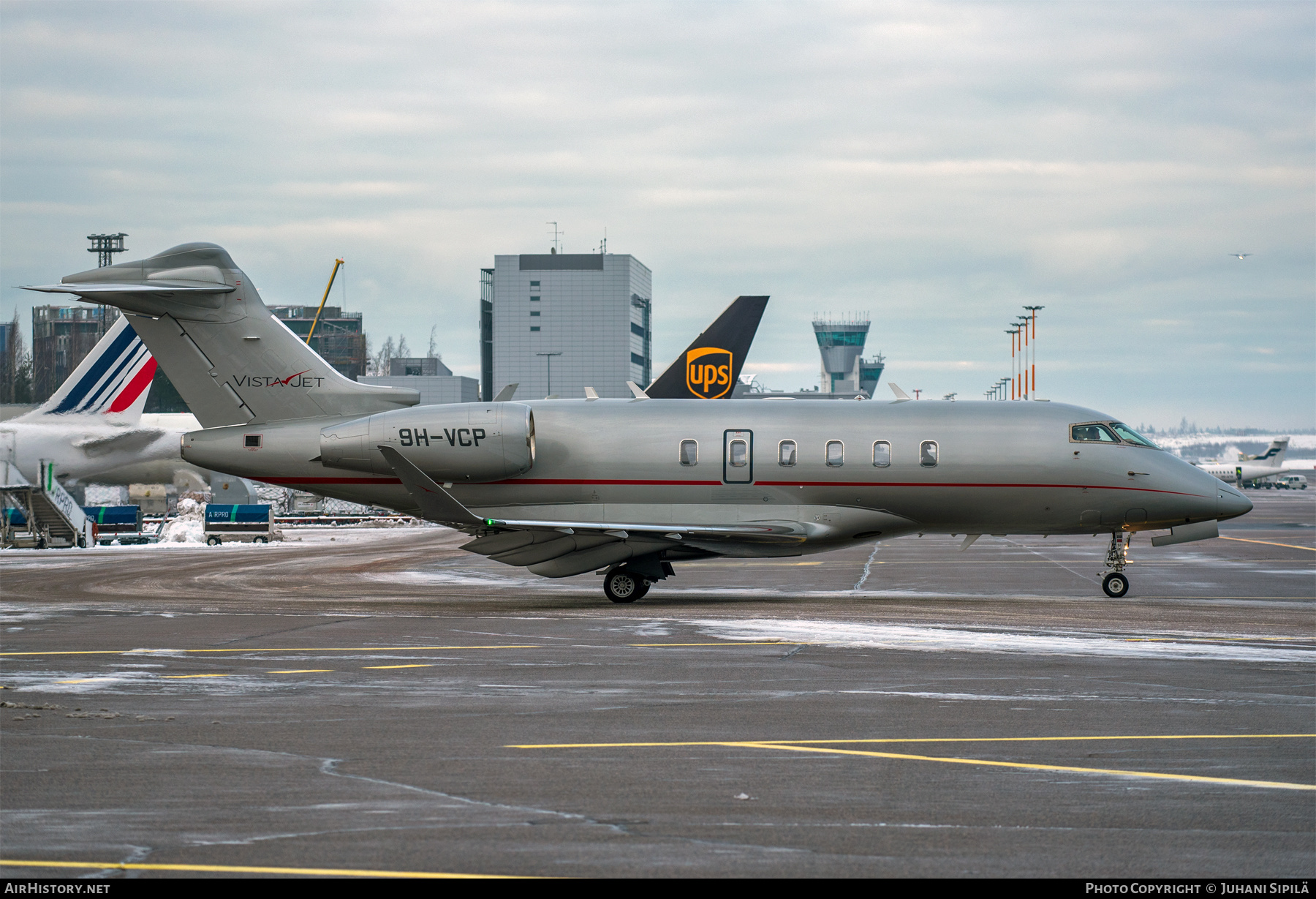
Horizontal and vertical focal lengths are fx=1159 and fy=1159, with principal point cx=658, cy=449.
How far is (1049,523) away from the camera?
70.2 feet

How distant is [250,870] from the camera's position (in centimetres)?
600

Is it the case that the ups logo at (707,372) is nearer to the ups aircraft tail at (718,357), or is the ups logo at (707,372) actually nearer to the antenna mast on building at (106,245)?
the ups aircraft tail at (718,357)

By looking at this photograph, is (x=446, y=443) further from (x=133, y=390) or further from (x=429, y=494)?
(x=133, y=390)

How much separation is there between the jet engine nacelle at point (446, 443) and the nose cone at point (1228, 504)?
12.4 metres

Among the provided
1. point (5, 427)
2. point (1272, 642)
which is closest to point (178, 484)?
point (5, 427)

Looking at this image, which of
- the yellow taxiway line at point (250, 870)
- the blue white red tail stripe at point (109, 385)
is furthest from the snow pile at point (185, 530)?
the yellow taxiway line at point (250, 870)

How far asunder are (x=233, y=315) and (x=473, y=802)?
16.6 metres

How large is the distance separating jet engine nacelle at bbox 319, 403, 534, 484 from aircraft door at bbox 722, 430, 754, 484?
3.54 meters

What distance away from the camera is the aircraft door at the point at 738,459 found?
2092cm

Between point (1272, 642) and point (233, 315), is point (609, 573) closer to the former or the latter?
point (233, 315)


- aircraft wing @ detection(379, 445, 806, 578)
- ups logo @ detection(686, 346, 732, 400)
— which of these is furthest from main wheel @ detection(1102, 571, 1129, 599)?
ups logo @ detection(686, 346, 732, 400)

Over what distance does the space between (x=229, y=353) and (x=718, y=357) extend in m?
19.3

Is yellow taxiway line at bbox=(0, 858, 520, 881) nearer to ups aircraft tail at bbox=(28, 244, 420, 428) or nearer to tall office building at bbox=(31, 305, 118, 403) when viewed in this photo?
ups aircraft tail at bbox=(28, 244, 420, 428)

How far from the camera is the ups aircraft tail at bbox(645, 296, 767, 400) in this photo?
124ft
